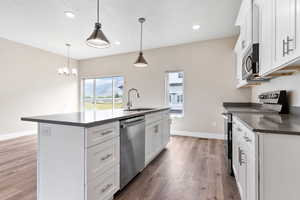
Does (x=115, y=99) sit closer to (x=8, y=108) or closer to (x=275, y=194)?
(x=8, y=108)

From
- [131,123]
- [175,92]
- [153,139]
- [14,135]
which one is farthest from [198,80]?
[14,135]

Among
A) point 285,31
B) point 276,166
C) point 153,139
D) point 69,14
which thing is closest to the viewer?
point 276,166

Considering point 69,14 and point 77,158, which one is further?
point 69,14

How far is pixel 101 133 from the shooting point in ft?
4.76

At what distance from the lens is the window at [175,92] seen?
4621 millimetres

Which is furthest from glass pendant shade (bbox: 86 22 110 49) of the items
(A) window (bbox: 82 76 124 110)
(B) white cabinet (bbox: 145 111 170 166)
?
(A) window (bbox: 82 76 124 110)

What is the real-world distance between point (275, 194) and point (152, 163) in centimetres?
191

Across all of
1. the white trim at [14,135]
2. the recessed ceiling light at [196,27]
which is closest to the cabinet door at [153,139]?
the recessed ceiling light at [196,27]

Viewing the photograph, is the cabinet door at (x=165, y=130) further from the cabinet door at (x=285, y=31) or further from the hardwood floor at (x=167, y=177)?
the cabinet door at (x=285, y=31)

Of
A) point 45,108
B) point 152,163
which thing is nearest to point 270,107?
point 152,163

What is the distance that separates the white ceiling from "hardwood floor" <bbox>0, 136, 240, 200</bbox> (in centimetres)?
285

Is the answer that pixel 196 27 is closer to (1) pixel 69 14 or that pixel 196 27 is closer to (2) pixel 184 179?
(1) pixel 69 14

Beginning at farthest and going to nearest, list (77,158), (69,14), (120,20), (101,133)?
(120,20)
(69,14)
(101,133)
(77,158)

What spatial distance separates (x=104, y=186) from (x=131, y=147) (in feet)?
1.79
